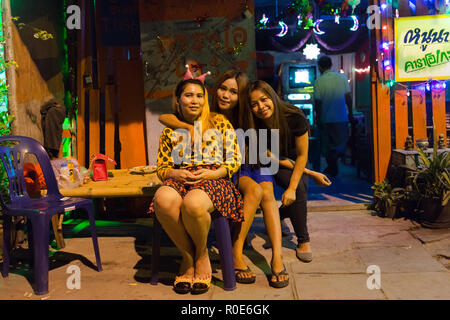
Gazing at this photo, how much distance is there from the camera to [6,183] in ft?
12.2

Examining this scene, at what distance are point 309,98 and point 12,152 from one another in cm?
733

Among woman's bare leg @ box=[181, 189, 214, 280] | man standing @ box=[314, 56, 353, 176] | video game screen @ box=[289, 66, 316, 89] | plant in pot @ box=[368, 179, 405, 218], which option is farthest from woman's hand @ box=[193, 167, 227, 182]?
video game screen @ box=[289, 66, 316, 89]

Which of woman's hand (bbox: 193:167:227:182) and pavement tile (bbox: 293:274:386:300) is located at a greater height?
woman's hand (bbox: 193:167:227:182)

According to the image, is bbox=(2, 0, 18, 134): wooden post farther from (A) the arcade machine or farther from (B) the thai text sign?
(A) the arcade machine

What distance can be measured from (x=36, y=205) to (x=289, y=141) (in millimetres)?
2022

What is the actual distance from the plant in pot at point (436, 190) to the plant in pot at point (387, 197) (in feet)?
0.90

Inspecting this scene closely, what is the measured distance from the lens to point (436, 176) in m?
4.21

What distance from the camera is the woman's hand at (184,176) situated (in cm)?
305

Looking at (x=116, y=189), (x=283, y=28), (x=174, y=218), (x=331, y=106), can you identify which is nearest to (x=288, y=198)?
(x=174, y=218)

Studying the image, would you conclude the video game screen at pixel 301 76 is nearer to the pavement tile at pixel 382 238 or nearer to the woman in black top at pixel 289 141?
the pavement tile at pixel 382 238

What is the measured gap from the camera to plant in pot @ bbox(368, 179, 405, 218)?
4594 millimetres

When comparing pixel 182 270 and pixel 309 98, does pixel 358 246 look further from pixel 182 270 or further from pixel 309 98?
pixel 309 98

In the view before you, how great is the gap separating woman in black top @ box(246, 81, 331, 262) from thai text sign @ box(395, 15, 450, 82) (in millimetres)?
1847
